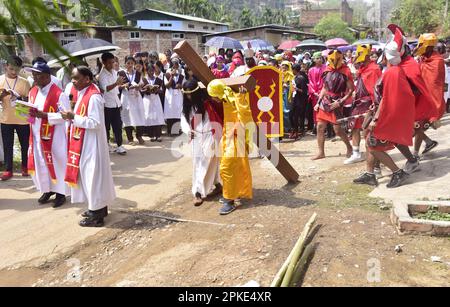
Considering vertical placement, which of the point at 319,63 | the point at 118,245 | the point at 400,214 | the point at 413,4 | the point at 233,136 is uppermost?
the point at 413,4

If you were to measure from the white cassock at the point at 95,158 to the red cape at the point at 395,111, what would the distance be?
3.36m

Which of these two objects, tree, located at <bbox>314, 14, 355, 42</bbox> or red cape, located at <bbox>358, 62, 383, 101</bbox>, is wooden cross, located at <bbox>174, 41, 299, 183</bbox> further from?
tree, located at <bbox>314, 14, 355, 42</bbox>

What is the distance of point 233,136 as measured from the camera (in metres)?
4.93

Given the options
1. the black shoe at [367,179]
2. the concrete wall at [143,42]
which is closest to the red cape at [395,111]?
the black shoe at [367,179]

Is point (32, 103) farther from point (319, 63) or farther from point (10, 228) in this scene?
point (319, 63)

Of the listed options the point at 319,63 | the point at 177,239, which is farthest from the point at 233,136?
the point at 319,63

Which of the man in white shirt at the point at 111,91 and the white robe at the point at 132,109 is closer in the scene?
the man in white shirt at the point at 111,91

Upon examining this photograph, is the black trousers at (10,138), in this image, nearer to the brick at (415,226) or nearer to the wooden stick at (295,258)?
the wooden stick at (295,258)

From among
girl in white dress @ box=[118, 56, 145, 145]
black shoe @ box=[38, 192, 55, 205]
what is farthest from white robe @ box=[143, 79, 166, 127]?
black shoe @ box=[38, 192, 55, 205]

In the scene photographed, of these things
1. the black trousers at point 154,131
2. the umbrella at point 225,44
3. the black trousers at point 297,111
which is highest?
the umbrella at point 225,44

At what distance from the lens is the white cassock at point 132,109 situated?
988 cm

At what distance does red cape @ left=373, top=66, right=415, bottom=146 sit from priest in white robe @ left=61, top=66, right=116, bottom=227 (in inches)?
133

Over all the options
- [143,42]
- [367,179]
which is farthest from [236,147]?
[143,42]

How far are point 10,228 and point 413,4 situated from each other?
48846 millimetres
